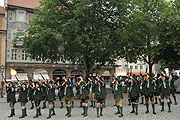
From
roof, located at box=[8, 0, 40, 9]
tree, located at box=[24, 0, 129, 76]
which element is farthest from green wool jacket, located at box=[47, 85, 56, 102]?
roof, located at box=[8, 0, 40, 9]

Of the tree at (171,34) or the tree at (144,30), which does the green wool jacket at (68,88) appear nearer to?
the tree at (144,30)

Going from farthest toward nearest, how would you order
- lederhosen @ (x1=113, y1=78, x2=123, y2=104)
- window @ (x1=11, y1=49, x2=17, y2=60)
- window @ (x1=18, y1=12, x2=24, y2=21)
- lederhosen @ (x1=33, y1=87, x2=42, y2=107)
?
window @ (x1=18, y1=12, x2=24, y2=21), window @ (x1=11, y1=49, x2=17, y2=60), lederhosen @ (x1=33, y1=87, x2=42, y2=107), lederhosen @ (x1=113, y1=78, x2=123, y2=104)

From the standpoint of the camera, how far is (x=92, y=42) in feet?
59.7

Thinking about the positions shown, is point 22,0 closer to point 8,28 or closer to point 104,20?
point 8,28

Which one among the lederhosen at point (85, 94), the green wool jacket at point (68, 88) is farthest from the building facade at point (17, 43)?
the lederhosen at point (85, 94)

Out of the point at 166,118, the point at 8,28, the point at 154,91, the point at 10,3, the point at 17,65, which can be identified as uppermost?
the point at 10,3

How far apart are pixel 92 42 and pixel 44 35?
4275mm

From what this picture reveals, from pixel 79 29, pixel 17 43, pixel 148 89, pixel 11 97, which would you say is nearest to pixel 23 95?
pixel 11 97

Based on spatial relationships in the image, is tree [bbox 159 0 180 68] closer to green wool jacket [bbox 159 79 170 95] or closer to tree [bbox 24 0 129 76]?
tree [bbox 24 0 129 76]

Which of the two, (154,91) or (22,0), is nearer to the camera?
(154,91)

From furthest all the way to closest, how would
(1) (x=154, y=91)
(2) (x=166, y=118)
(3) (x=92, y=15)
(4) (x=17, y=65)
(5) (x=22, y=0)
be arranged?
(5) (x=22, y=0) < (4) (x=17, y=65) < (3) (x=92, y=15) < (1) (x=154, y=91) < (2) (x=166, y=118)

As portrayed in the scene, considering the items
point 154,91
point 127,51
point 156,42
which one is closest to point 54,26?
point 127,51

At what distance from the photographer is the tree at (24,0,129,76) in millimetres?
18328

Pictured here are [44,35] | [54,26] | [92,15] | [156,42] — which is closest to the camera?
[44,35]
